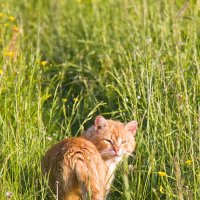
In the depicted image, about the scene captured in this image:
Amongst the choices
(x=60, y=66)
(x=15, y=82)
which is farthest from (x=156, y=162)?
(x=60, y=66)

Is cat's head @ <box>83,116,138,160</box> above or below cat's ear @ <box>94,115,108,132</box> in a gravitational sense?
below

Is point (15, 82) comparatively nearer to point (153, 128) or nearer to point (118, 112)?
point (118, 112)

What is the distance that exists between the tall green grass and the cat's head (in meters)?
0.09

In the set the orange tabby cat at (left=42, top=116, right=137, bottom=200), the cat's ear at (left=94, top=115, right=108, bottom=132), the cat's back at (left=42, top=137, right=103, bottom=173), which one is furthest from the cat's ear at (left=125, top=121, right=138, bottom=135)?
the cat's back at (left=42, top=137, right=103, bottom=173)

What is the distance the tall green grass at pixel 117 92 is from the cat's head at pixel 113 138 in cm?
9

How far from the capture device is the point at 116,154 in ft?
19.5

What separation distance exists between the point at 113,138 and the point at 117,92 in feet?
2.66

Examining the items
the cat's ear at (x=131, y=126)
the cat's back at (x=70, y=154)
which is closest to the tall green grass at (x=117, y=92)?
the cat's ear at (x=131, y=126)

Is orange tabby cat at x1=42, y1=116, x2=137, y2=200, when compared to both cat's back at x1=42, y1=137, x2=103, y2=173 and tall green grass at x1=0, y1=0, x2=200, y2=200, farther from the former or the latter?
tall green grass at x1=0, y1=0, x2=200, y2=200

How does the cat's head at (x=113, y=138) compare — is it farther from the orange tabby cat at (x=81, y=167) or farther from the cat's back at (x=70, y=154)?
the cat's back at (x=70, y=154)

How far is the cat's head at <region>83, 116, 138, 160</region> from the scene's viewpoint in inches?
235

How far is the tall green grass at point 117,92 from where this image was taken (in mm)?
5523

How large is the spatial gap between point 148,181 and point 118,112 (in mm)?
1148

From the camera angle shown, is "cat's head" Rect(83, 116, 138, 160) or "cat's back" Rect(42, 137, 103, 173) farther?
"cat's head" Rect(83, 116, 138, 160)
